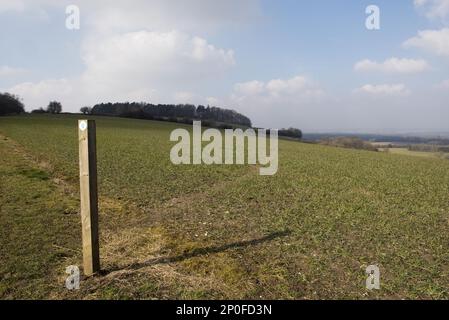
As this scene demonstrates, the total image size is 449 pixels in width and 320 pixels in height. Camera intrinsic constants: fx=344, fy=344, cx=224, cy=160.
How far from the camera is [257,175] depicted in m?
16.4

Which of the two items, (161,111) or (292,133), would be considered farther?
(161,111)

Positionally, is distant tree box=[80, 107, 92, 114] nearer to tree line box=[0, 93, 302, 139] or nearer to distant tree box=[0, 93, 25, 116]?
tree line box=[0, 93, 302, 139]

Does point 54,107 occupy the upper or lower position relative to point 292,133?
upper

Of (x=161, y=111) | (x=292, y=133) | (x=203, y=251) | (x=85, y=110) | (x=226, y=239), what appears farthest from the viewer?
(x=85, y=110)

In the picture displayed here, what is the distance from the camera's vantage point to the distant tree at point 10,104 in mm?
86600

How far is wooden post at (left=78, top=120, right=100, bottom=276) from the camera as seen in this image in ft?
17.0

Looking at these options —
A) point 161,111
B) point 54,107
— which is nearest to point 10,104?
point 54,107

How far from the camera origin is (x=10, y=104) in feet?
295

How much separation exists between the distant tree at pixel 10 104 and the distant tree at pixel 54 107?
9305 millimetres

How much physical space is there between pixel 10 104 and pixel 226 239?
332ft

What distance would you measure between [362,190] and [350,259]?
7561 mm

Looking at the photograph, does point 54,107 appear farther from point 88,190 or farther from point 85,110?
point 88,190

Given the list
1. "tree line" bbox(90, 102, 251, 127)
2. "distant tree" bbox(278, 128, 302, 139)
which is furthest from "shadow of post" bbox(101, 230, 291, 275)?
"tree line" bbox(90, 102, 251, 127)
